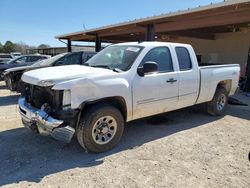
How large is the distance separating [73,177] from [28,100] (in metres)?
1.91

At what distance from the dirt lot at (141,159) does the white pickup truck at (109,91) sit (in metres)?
0.43

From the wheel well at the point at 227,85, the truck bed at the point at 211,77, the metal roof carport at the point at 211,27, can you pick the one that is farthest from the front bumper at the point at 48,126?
the metal roof carport at the point at 211,27

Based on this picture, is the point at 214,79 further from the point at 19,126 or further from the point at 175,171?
the point at 19,126

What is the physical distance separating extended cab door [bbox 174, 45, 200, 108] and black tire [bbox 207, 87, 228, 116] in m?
0.99

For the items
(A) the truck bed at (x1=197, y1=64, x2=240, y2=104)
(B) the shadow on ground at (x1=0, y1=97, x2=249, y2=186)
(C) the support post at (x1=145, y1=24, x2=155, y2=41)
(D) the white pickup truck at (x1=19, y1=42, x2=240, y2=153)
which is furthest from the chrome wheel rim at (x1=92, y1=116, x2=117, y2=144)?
(C) the support post at (x1=145, y1=24, x2=155, y2=41)

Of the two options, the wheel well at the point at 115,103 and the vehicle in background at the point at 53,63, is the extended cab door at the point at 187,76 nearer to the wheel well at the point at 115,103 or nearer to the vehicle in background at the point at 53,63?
the wheel well at the point at 115,103

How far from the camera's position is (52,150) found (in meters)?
4.42

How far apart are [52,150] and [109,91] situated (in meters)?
1.49

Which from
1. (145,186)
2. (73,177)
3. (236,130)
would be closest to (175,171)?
(145,186)

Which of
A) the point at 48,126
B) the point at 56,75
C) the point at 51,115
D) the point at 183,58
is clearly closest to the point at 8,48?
the point at 183,58

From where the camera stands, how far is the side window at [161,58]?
5.03 meters

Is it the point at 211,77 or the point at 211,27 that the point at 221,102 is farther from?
the point at 211,27

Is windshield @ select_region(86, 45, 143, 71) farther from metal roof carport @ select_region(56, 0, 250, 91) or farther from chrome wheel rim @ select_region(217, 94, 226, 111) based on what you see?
metal roof carport @ select_region(56, 0, 250, 91)

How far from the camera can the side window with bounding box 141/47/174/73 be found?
5.03 metres
